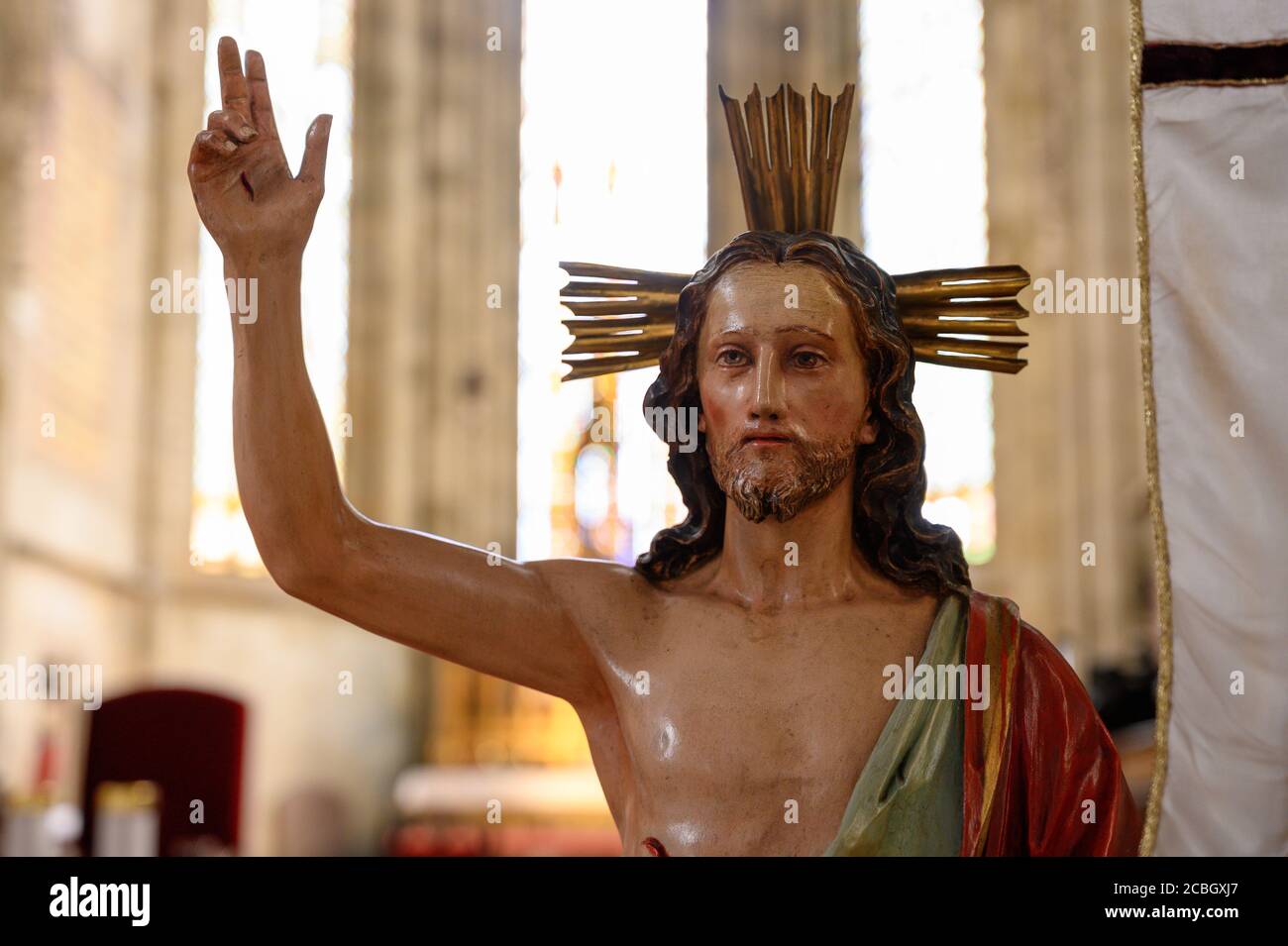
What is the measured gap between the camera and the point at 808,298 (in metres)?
2.64

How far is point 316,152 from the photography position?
8.24 feet

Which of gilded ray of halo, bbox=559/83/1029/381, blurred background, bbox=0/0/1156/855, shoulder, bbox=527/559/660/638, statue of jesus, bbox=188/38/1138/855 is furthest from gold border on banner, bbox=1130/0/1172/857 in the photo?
blurred background, bbox=0/0/1156/855

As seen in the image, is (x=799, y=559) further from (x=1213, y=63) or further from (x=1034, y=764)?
(x=1213, y=63)

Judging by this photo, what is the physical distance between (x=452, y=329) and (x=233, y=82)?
10.7 m

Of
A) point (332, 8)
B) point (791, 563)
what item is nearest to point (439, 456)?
point (332, 8)

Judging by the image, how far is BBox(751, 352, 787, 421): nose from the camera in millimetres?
2561

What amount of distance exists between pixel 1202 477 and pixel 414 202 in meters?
11.0

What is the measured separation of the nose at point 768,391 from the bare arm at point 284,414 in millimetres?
506

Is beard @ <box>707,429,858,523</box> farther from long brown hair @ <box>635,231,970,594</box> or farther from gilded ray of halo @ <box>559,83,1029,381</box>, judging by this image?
gilded ray of halo @ <box>559,83,1029,381</box>

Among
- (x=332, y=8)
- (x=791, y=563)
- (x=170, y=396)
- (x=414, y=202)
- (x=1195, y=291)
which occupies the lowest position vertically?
(x=791, y=563)

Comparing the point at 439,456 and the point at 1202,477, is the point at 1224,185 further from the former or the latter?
the point at 439,456

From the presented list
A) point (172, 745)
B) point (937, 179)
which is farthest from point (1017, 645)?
point (937, 179)
